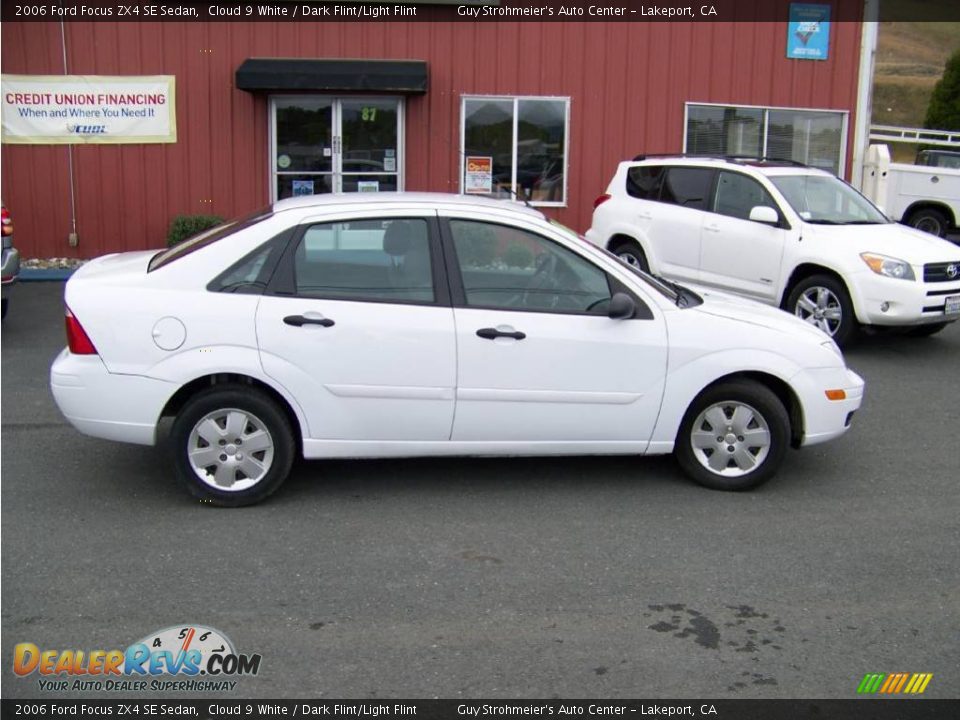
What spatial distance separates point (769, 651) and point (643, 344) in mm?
2009

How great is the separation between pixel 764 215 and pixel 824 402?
4.52m

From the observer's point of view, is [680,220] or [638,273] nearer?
[638,273]

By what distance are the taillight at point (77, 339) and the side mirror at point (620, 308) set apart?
8.90ft

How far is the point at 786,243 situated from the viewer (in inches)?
396

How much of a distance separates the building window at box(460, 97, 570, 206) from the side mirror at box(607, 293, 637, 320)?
947 centimetres

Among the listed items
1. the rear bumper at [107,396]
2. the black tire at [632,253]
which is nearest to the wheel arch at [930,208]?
the black tire at [632,253]

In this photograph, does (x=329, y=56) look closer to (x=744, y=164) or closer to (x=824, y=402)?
(x=744, y=164)

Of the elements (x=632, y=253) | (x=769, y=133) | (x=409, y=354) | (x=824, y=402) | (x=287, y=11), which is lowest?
(x=824, y=402)

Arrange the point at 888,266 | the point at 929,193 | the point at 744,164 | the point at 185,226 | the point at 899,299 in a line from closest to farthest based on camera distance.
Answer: the point at 899,299 → the point at 888,266 → the point at 744,164 → the point at 185,226 → the point at 929,193

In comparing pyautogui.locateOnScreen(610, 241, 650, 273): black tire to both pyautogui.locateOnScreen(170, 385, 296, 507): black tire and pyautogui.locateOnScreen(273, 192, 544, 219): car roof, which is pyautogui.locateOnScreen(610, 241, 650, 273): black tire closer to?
pyautogui.locateOnScreen(273, 192, 544, 219): car roof

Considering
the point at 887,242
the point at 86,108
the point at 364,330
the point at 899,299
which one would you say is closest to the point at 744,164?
the point at 887,242

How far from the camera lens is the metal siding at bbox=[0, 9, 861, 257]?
47.4ft

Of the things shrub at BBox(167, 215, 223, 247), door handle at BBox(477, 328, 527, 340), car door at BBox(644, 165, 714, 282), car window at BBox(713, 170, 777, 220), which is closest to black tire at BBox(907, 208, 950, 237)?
car door at BBox(644, 165, 714, 282)
